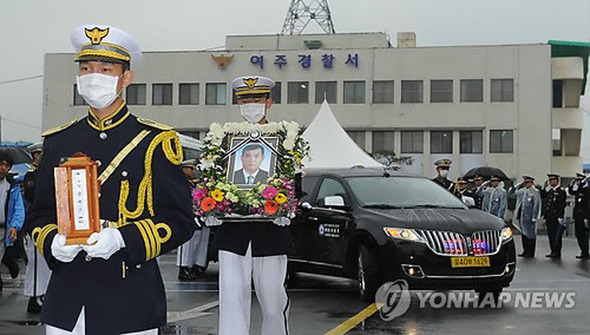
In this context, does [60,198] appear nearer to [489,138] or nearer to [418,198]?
[418,198]

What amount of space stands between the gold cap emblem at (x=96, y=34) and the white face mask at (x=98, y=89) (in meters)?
0.17

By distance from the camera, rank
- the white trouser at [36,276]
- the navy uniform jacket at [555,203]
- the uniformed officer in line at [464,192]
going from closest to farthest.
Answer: the white trouser at [36,276] → the uniformed officer in line at [464,192] → the navy uniform jacket at [555,203]

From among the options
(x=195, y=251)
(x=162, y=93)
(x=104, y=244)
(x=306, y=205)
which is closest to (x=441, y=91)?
(x=162, y=93)

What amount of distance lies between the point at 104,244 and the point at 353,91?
58.1 m

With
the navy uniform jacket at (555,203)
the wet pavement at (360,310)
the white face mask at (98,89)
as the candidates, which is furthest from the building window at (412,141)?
the white face mask at (98,89)

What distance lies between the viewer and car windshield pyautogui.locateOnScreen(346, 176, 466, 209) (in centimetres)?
1180

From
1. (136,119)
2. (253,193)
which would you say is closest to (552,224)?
(253,193)

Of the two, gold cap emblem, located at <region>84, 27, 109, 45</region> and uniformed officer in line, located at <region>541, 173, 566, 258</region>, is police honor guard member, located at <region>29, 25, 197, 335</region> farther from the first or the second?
uniformed officer in line, located at <region>541, 173, 566, 258</region>

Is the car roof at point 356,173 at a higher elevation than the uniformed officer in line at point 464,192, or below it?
higher

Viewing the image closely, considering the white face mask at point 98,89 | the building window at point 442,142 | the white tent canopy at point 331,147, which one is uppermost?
the building window at point 442,142

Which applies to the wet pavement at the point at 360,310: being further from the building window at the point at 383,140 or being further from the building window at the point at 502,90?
the building window at the point at 383,140

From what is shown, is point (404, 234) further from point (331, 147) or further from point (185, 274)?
point (331, 147)

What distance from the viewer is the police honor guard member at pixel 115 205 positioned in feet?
12.5

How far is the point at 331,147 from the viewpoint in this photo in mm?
29953
